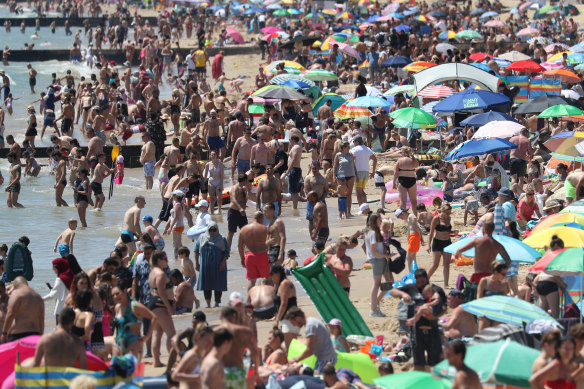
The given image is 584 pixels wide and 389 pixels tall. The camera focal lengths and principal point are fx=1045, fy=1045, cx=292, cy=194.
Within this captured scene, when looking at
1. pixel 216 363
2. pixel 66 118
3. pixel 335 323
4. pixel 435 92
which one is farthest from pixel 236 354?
pixel 66 118

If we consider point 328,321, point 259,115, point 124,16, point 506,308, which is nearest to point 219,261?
point 328,321

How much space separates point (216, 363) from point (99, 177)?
35.0ft

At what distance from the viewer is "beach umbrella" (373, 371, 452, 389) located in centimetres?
691

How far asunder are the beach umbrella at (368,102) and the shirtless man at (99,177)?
16.3ft

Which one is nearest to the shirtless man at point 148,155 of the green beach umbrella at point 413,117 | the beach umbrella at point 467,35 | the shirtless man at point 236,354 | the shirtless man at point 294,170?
the shirtless man at point 294,170

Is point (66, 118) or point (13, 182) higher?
point (66, 118)

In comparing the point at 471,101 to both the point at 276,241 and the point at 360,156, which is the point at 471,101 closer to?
the point at 360,156

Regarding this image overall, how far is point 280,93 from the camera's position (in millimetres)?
20656

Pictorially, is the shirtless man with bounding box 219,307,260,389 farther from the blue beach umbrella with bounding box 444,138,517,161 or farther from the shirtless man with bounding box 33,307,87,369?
the blue beach umbrella with bounding box 444,138,517,161

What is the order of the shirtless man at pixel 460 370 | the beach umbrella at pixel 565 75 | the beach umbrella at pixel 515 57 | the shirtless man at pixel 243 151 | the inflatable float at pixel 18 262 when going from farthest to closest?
the beach umbrella at pixel 515 57
the beach umbrella at pixel 565 75
the shirtless man at pixel 243 151
the inflatable float at pixel 18 262
the shirtless man at pixel 460 370

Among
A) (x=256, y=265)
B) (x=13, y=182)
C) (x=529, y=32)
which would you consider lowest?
(x=13, y=182)

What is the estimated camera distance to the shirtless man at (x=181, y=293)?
1006 centimetres

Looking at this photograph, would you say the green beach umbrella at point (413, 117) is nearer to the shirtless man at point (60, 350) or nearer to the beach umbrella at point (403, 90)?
the beach umbrella at point (403, 90)

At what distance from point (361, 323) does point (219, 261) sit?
2059 millimetres
